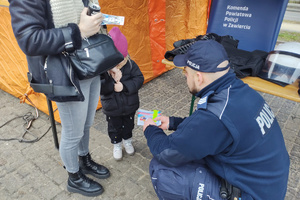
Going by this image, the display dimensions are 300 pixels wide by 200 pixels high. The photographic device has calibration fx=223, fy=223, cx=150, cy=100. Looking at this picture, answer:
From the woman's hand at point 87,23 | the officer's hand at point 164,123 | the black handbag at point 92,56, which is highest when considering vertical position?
the woman's hand at point 87,23

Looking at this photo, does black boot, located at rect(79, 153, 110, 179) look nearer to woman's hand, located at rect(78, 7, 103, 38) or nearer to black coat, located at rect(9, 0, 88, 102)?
black coat, located at rect(9, 0, 88, 102)

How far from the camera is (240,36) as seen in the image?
3.96 m

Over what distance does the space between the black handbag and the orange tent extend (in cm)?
171

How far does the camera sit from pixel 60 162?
2.47 m

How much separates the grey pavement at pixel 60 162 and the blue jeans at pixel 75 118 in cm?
49

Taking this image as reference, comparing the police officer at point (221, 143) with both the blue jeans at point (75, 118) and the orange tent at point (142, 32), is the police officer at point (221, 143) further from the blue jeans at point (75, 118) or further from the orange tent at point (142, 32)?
the orange tent at point (142, 32)

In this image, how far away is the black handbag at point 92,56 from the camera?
1402 millimetres

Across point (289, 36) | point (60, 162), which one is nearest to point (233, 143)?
point (60, 162)

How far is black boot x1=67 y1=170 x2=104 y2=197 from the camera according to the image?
2.02 meters

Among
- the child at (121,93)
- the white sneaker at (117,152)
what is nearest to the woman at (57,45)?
the child at (121,93)

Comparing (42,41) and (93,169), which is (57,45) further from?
(93,169)

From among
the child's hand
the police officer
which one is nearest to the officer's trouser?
the police officer

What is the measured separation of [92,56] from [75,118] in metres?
0.51

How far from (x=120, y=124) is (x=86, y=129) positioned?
465mm
